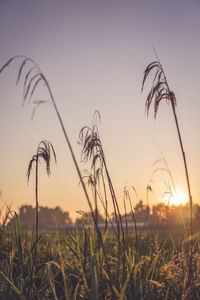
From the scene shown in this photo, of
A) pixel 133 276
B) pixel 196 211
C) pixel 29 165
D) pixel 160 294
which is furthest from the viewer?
pixel 196 211

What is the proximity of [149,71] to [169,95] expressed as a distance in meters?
0.29

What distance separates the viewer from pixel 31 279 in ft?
9.64

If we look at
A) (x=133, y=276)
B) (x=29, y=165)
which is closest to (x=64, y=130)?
(x=133, y=276)

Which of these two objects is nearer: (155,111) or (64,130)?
(64,130)

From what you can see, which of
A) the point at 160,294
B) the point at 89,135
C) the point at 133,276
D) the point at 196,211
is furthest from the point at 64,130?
the point at 196,211

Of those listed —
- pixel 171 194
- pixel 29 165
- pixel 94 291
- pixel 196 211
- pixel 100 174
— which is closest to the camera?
pixel 94 291

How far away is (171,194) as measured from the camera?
3.85m

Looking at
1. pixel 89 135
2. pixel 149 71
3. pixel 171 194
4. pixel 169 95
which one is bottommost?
pixel 171 194

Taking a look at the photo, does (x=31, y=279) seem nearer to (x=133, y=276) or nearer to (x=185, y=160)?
(x=133, y=276)

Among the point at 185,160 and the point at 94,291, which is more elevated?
the point at 185,160

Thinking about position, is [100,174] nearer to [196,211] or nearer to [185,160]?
[185,160]

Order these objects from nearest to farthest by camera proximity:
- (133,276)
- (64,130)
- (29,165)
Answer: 1. (64,130)
2. (133,276)
3. (29,165)

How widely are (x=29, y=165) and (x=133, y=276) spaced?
8.16 feet

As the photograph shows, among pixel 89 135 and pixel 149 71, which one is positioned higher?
pixel 149 71
